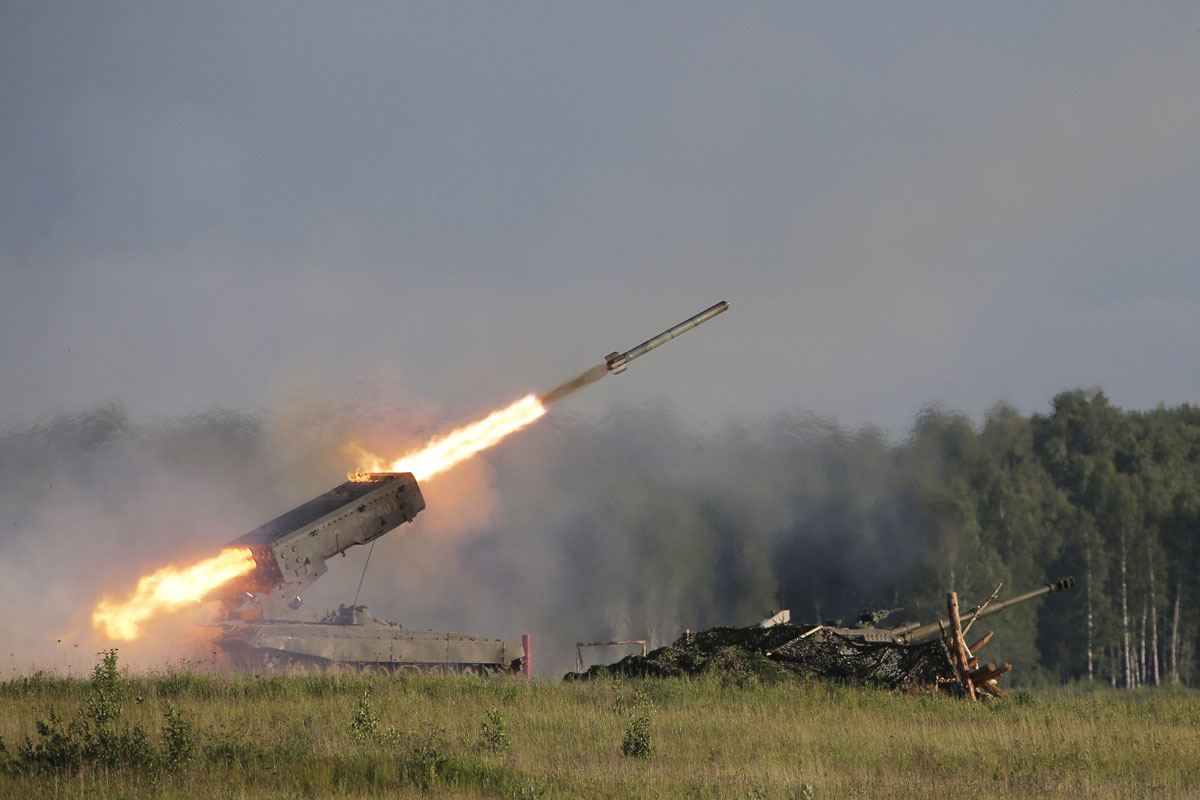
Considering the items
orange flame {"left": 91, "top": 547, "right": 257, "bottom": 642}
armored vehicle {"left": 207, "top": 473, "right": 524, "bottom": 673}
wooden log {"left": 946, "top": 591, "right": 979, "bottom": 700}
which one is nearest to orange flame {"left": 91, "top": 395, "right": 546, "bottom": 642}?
orange flame {"left": 91, "top": 547, "right": 257, "bottom": 642}

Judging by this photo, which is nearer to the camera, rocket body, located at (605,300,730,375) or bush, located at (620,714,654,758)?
bush, located at (620,714,654,758)

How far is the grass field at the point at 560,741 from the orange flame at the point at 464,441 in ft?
21.1

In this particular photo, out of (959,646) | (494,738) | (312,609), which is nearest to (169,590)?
(312,609)

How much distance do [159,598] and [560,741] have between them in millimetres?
11997

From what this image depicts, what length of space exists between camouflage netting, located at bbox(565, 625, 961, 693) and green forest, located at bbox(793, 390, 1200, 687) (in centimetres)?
2120

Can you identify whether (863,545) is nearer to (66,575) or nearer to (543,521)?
(543,521)

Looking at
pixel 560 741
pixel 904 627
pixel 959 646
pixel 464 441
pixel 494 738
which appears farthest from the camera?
pixel 464 441

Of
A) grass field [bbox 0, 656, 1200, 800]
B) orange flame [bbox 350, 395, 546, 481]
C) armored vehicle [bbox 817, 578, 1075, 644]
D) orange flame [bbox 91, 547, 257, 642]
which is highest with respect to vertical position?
orange flame [bbox 350, 395, 546, 481]

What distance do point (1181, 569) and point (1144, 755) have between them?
108 feet

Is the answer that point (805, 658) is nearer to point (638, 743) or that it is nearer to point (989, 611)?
point (989, 611)

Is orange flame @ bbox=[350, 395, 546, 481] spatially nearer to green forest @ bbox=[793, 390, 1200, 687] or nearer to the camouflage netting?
the camouflage netting

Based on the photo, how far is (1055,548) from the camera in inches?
1806

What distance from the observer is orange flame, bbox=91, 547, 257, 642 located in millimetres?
23375

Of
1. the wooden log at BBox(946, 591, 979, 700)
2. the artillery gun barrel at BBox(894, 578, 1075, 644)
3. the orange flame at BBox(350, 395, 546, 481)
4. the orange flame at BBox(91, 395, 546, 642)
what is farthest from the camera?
the orange flame at BBox(350, 395, 546, 481)
